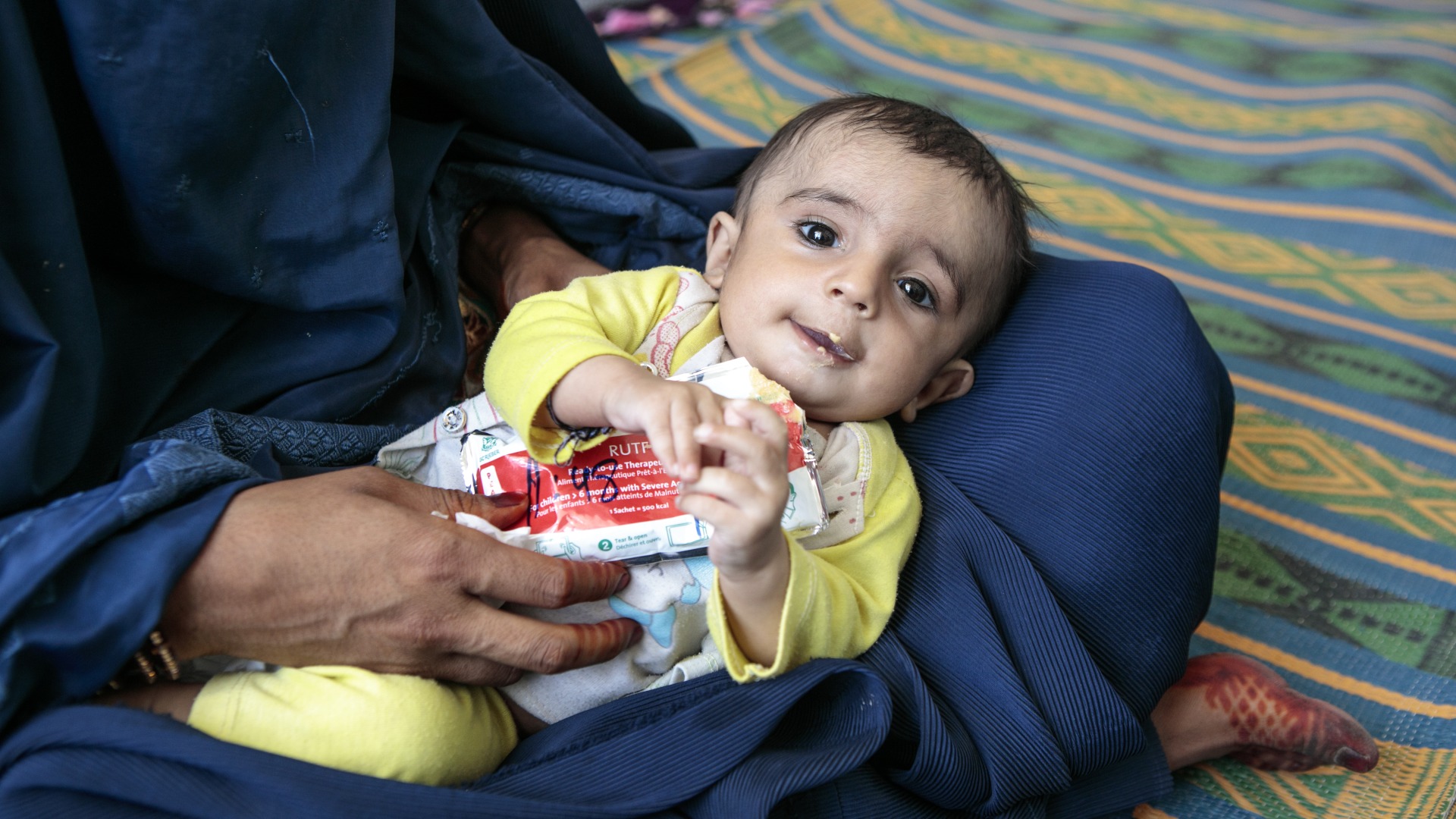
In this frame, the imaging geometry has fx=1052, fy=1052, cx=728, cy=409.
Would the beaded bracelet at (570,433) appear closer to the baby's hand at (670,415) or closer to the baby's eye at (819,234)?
the baby's hand at (670,415)

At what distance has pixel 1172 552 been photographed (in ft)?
3.89

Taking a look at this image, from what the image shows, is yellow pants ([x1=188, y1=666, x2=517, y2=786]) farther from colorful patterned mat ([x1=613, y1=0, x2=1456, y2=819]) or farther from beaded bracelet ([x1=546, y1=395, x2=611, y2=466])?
colorful patterned mat ([x1=613, y1=0, x2=1456, y2=819])

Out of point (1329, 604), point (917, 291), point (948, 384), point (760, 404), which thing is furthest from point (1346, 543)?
point (760, 404)

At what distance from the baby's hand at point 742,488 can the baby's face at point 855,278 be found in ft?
0.89

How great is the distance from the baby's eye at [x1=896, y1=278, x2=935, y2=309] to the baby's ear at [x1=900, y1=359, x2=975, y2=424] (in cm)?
10

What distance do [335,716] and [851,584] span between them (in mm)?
498

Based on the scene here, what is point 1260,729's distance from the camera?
1242 millimetres

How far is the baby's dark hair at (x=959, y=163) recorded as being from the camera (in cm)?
121

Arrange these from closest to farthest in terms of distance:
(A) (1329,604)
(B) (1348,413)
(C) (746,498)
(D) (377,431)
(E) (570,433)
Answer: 1. (C) (746,498)
2. (E) (570,433)
3. (D) (377,431)
4. (A) (1329,604)
5. (B) (1348,413)

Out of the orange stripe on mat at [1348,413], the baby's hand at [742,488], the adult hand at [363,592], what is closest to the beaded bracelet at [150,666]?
the adult hand at [363,592]

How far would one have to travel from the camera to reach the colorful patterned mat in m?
1.43

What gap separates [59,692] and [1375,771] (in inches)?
55.3

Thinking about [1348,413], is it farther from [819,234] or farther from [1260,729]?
[819,234]

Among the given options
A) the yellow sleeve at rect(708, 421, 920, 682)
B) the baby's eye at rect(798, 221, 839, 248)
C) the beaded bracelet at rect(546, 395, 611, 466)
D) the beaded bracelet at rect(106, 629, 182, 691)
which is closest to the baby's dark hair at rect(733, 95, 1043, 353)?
the baby's eye at rect(798, 221, 839, 248)
